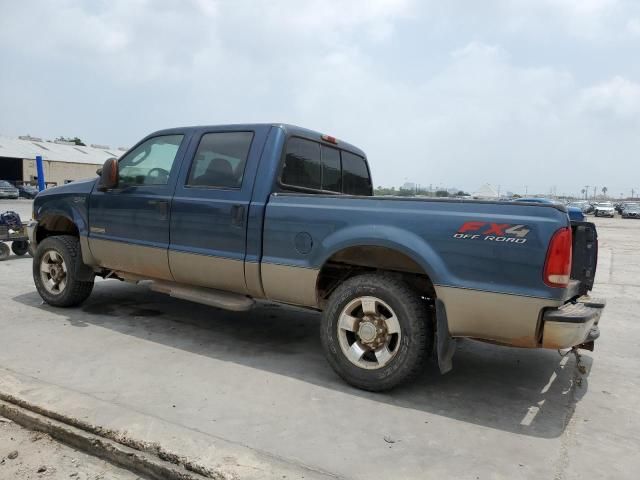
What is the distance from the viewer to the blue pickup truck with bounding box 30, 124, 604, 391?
3.18 metres

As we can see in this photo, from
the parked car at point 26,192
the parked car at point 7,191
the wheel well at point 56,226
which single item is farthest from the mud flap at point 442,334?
the parked car at point 26,192

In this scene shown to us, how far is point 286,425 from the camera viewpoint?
312 centimetres

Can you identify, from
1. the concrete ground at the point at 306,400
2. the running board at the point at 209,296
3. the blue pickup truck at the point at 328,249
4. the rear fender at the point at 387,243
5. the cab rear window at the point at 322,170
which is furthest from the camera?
the cab rear window at the point at 322,170

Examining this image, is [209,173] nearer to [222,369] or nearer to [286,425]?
[222,369]

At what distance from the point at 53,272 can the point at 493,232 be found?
192 inches

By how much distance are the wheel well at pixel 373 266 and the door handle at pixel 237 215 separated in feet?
2.71

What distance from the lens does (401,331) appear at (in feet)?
11.6

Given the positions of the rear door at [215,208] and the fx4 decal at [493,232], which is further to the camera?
the rear door at [215,208]

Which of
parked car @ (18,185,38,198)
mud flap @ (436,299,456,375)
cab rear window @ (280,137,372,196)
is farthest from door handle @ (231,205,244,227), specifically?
parked car @ (18,185,38,198)

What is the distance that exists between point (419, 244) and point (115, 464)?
2.26 metres

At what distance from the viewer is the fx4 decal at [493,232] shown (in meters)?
3.10

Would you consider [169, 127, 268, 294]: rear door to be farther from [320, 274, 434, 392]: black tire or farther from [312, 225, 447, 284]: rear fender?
[320, 274, 434, 392]: black tire

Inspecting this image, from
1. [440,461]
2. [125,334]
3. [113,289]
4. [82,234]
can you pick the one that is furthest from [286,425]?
Answer: [113,289]

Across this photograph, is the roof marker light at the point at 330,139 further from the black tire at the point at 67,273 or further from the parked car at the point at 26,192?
the parked car at the point at 26,192
